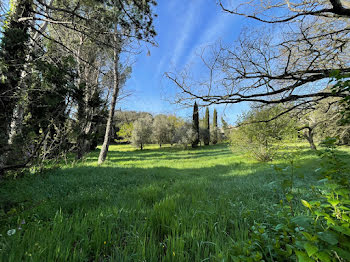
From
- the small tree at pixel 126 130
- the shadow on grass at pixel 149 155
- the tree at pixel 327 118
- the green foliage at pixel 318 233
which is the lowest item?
the shadow on grass at pixel 149 155

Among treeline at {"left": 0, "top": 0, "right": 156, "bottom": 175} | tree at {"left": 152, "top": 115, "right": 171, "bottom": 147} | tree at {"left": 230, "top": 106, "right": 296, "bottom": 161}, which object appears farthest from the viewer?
tree at {"left": 152, "top": 115, "right": 171, "bottom": 147}

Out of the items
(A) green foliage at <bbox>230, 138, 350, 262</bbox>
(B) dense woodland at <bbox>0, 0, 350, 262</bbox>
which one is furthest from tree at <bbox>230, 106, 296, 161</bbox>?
(A) green foliage at <bbox>230, 138, 350, 262</bbox>

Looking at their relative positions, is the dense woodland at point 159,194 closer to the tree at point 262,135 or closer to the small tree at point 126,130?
the tree at point 262,135

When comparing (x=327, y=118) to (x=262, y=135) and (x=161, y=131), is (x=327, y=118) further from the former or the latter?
(x=161, y=131)

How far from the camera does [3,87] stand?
285 centimetres

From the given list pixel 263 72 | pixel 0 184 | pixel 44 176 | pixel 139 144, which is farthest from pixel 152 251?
pixel 139 144

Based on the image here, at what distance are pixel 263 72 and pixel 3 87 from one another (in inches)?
189

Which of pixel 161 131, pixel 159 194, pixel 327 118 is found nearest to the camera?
pixel 159 194

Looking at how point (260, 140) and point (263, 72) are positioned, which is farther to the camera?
point (260, 140)

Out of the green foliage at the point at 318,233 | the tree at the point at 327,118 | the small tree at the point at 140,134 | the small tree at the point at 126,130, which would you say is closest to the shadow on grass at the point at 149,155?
the small tree at the point at 140,134

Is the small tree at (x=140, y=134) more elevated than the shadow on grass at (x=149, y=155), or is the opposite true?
the small tree at (x=140, y=134)

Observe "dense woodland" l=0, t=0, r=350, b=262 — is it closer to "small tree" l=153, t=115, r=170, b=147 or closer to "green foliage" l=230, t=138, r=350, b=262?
"green foliage" l=230, t=138, r=350, b=262

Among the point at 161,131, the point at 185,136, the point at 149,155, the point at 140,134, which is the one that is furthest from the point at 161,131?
the point at 149,155

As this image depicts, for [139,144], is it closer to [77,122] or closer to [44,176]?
[44,176]
